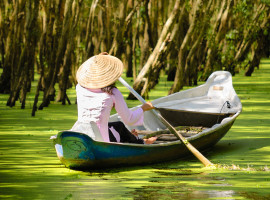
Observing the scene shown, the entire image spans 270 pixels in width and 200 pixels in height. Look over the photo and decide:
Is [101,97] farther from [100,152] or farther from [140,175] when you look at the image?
[140,175]

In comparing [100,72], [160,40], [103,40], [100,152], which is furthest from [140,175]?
[103,40]

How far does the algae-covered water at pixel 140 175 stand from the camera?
579 cm

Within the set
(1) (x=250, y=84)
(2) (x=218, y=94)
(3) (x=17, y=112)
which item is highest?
(2) (x=218, y=94)

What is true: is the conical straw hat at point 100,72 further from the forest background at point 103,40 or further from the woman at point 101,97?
the forest background at point 103,40

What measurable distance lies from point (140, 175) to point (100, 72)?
113 cm

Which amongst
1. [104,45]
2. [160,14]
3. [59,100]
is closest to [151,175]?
[59,100]

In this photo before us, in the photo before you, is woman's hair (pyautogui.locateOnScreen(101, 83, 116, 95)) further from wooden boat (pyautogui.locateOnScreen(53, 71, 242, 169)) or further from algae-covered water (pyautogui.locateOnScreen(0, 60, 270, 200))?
algae-covered water (pyautogui.locateOnScreen(0, 60, 270, 200))

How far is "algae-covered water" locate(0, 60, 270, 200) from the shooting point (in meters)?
5.79

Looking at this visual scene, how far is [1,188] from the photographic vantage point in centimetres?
605

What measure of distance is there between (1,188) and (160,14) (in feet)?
47.3

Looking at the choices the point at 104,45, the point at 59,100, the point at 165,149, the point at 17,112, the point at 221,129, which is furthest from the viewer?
the point at 104,45

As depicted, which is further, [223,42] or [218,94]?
[223,42]

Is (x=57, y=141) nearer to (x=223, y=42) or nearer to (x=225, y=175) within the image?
(x=225, y=175)

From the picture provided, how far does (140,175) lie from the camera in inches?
265
